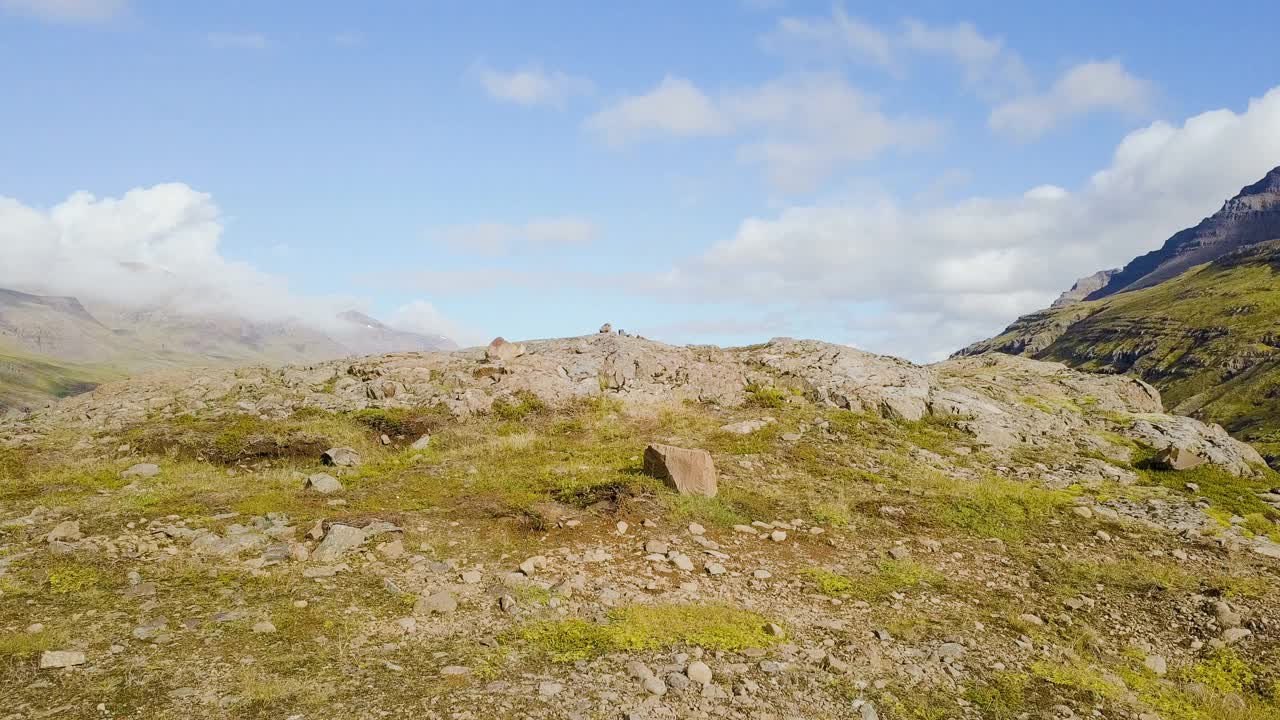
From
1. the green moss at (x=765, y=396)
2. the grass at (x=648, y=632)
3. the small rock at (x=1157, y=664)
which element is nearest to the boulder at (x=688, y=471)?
the grass at (x=648, y=632)

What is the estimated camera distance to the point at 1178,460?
22250 millimetres

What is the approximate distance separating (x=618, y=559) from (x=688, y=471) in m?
4.55

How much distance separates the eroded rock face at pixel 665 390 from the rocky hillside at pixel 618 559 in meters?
0.25

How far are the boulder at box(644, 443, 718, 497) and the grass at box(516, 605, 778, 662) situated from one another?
19.9ft

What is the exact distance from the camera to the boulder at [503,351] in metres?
30.9

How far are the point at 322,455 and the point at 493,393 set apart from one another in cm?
801

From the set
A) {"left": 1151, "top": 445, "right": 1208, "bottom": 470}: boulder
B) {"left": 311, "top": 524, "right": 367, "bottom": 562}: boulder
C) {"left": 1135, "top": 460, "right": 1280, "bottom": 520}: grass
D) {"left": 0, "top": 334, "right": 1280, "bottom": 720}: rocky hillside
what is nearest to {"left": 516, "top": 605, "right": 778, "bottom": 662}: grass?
{"left": 0, "top": 334, "right": 1280, "bottom": 720}: rocky hillside

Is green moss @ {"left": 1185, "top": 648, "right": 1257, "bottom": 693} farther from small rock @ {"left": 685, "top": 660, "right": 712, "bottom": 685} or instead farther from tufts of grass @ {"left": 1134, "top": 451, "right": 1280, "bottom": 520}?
tufts of grass @ {"left": 1134, "top": 451, "right": 1280, "bottom": 520}

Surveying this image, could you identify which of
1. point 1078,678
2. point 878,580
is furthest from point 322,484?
point 1078,678

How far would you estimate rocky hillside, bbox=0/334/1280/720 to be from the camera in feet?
29.9

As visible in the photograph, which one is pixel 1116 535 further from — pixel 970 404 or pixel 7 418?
pixel 7 418

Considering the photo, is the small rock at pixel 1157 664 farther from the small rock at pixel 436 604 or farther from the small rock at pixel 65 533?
the small rock at pixel 65 533

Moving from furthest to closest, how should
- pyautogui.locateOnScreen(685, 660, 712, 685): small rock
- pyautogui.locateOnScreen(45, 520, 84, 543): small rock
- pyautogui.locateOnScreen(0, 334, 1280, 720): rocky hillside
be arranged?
pyautogui.locateOnScreen(45, 520, 84, 543): small rock, pyautogui.locateOnScreen(685, 660, 712, 685): small rock, pyautogui.locateOnScreen(0, 334, 1280, 720): rocky hillside

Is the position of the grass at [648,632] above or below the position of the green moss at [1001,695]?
above
